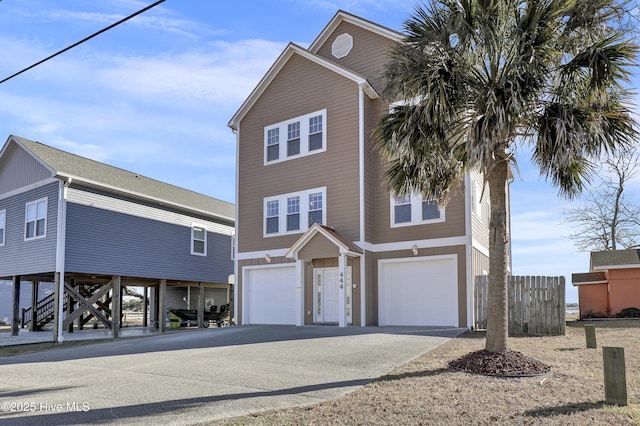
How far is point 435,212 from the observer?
17.7 metres

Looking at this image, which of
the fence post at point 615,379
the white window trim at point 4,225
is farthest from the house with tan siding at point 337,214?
the white window trim at point 4,225

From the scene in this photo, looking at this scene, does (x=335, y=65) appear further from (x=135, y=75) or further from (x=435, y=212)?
(x=135, y=75)

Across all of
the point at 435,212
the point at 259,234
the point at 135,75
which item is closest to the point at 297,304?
the point at 259,234

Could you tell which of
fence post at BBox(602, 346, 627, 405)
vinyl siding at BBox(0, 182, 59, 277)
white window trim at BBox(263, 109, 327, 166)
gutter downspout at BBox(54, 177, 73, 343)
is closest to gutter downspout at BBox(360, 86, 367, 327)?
white window trim at BBox(263, 109, 327, 166)

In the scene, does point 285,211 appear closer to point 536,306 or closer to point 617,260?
point 536,306

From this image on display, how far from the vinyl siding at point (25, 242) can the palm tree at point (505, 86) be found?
589 inches

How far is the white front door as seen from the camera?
61.6 ft

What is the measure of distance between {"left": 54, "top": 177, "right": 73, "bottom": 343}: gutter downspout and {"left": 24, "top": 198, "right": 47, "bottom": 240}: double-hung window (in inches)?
47.1

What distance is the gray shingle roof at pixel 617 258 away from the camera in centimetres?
2414

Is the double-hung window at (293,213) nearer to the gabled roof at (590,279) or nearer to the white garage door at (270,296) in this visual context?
the white garage door at (270,296)

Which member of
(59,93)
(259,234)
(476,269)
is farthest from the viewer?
(259,234)

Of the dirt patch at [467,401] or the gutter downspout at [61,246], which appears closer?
the dirt patch at [467,401]

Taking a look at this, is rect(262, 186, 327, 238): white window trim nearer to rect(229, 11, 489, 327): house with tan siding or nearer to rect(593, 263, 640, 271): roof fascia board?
rect(229, 11, 489, 327): house with tan siding

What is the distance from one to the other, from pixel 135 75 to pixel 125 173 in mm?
11930
